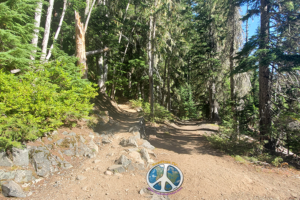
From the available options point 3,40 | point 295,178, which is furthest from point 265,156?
point 3,40

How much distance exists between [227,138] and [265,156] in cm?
175

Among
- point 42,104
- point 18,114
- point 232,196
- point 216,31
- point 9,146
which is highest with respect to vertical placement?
point 216,31

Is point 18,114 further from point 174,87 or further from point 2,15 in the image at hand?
point 174,87

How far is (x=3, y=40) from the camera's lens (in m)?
5.23

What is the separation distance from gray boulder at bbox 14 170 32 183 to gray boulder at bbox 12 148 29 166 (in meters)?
0.22

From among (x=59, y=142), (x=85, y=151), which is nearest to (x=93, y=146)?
(x=85, y=151)

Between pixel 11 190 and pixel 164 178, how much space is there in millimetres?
3502

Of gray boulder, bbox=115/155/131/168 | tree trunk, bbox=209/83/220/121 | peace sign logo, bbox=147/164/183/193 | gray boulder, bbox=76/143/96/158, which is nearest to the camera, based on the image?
peace sign logo, bbox=147/164/183/193

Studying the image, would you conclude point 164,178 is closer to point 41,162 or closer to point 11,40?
point 41,162

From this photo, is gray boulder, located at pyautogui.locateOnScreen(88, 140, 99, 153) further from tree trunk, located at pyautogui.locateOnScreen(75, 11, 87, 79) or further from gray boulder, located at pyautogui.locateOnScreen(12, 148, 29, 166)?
tree trunk, located at pyautogui.locateOnScreen(75, 11, 87, 79)

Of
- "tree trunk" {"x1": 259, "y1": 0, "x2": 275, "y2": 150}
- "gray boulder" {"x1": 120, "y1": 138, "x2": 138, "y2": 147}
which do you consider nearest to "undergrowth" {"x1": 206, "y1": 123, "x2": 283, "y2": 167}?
"tree trunk" {"x1": 259, "y1": 0, "x2": 275, "y2": 150}

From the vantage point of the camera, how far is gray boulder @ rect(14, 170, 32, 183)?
3.69 metres

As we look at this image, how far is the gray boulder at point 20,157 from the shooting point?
3.91 m

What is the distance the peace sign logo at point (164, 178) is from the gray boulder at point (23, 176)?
9.90ft
